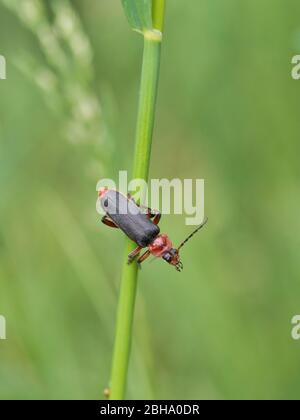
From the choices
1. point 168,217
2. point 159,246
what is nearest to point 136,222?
point 159,246

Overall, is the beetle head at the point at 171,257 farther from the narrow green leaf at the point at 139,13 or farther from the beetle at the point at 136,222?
the narrow green leaf at the point at 139,13

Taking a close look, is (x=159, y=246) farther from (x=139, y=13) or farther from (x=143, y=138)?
(x=139, y=13)

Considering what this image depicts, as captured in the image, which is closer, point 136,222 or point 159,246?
point 136,222

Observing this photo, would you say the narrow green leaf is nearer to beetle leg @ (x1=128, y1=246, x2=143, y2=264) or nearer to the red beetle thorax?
beetle leg @ (x1=128, y1=246, x2=143, y2=264)

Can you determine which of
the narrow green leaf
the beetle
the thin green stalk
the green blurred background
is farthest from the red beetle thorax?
the narrow green leaf

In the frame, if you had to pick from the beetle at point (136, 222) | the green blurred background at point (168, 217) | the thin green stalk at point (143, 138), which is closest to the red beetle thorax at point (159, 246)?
the beetle at point (136, 222)

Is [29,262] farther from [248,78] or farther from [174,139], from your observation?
[248,78]
